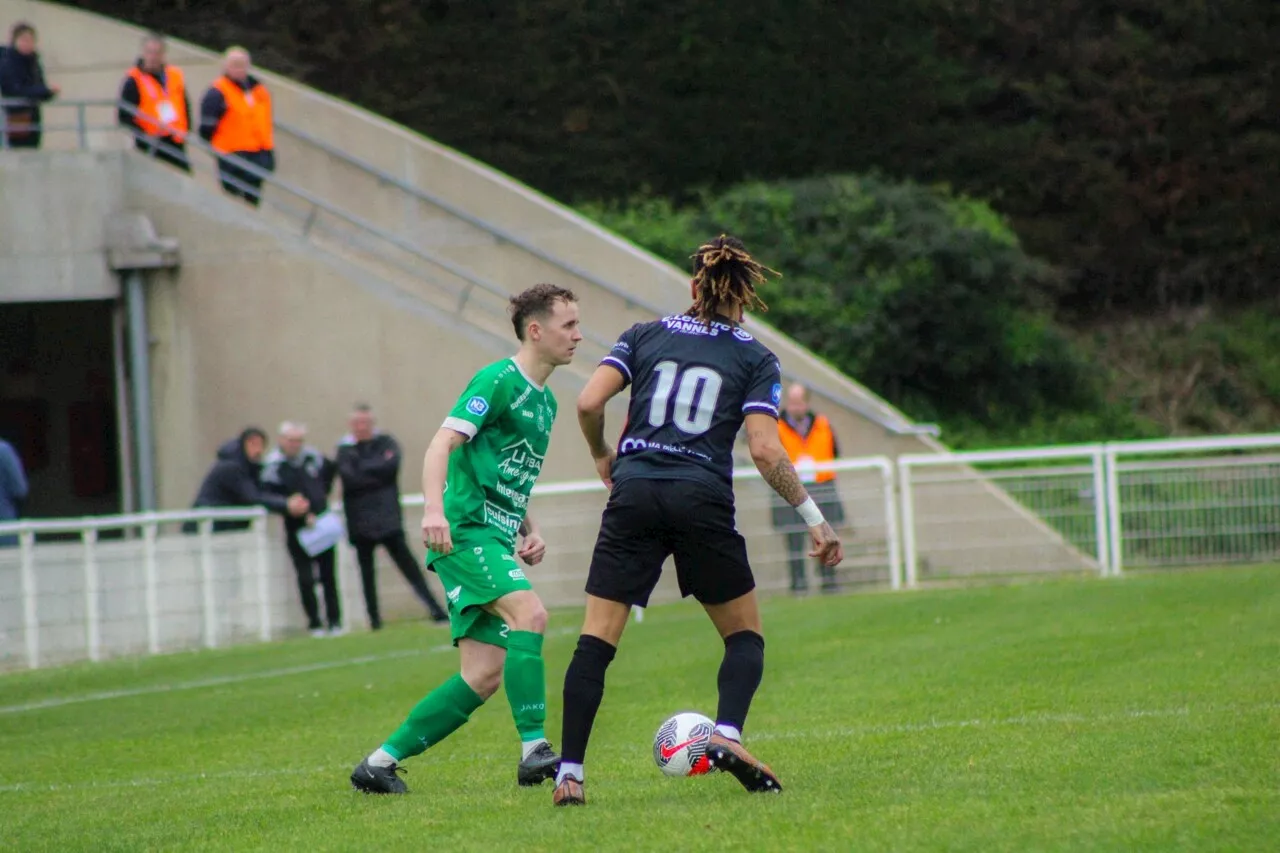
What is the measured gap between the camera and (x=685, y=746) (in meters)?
7.25

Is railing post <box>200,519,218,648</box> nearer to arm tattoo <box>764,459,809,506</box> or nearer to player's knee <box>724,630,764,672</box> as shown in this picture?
player's knee <box>724,630,764,672</box>

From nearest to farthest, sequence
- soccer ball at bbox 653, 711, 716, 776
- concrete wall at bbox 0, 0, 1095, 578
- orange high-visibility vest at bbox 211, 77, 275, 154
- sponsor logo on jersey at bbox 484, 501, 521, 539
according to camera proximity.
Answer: soccer ball at bbox 653, 711, 716, 776
sponsor logo on jersey at bbox 484, 501, 521, 539
concrete wall at bbox 0, 0, 1095, 578
orange high-visibility vest at bbox 211, 77, 275, 154

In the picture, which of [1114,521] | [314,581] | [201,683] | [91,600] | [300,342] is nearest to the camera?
[201,683]

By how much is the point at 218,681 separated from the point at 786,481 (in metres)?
8.20

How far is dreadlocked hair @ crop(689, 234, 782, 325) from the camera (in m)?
7.11

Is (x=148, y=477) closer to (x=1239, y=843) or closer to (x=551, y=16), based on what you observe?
(x=551, y=16)

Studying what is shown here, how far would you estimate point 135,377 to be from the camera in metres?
21.4

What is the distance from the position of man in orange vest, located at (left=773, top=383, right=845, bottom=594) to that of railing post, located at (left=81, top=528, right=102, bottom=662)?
21.8 feet

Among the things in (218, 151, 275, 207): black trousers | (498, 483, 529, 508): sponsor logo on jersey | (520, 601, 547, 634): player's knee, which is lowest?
(520, 601, 547, 634): player's knee

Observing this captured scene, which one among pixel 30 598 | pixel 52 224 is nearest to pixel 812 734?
pixel 30 598

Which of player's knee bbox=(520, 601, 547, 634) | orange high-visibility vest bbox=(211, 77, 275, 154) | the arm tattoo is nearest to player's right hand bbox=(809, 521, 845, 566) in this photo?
the arm tattoo

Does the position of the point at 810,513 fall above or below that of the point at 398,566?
above

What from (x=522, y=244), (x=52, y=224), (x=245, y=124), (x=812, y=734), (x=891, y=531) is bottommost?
(x=812, y=734)

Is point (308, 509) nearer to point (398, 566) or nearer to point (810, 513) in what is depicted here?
point (398, 566)
